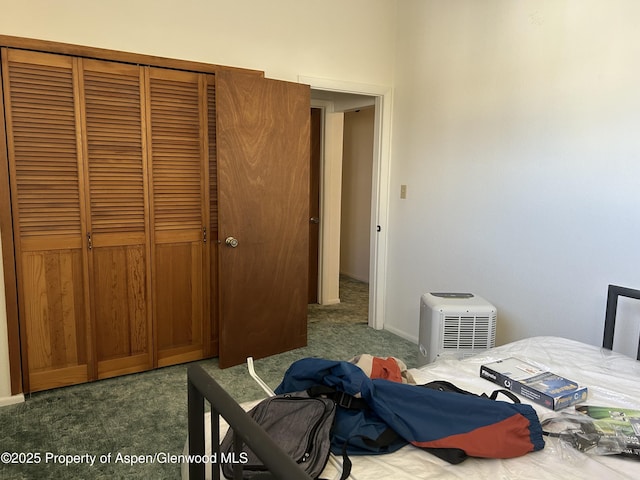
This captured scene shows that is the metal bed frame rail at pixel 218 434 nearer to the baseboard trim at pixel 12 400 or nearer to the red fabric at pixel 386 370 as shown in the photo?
the red fabric at pixel 386 370

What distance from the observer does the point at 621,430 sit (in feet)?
4.59

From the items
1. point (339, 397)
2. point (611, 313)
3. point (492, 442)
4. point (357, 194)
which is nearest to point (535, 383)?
point (492, 442)

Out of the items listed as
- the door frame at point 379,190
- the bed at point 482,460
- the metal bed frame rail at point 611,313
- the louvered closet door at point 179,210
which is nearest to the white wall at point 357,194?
the door frame at point 379,190

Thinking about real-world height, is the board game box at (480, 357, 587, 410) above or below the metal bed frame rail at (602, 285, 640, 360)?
below

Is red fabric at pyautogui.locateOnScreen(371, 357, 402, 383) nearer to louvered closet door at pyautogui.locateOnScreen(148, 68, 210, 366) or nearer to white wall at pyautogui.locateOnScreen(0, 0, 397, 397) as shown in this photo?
louvered closet door at pyautogui.locateOnScreen(148, 68, 210, 366)

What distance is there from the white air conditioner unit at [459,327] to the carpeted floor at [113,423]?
0.68 m

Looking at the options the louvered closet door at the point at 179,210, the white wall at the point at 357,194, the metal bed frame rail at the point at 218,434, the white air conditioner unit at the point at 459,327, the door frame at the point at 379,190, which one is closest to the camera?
the metal bed frame rail at the point at 218,434

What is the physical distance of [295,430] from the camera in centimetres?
131

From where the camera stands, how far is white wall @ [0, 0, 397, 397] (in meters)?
2.59

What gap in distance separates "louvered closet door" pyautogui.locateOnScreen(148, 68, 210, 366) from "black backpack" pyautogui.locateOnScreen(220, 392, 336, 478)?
6.11 ft

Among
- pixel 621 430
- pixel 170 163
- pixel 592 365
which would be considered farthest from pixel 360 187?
pixel 621 430

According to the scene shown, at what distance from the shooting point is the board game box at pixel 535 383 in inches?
62.6

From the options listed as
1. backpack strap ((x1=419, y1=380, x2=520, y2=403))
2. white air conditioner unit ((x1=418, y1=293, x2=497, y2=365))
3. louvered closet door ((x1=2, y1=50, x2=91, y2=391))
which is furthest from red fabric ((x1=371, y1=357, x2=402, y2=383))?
louvered closet door ((x1=2, y1=50, x2=91, y2=391))

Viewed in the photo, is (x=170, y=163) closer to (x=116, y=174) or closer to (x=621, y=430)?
(x=116, y=174)
